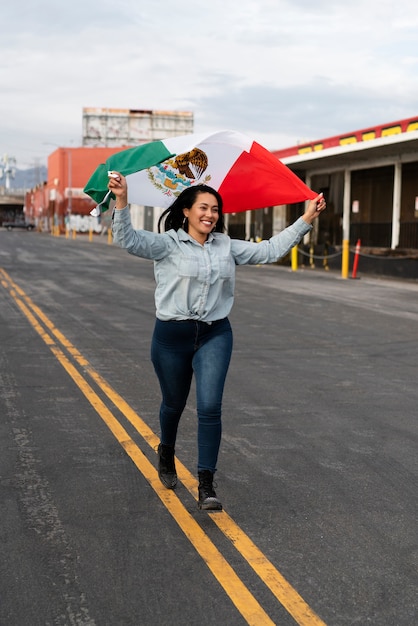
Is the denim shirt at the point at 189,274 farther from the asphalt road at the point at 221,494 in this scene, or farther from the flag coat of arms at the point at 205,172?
the asphalt road at the point at 221,494

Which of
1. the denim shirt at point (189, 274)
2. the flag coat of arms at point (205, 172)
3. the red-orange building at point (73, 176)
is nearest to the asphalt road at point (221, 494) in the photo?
the denim shirt at point (189, 274)

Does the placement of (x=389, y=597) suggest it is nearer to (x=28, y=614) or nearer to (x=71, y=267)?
(x=28, y=614)

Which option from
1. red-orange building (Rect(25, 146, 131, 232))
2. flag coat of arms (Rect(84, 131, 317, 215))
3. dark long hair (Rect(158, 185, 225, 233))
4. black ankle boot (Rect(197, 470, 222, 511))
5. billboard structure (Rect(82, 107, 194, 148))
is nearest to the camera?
black ankle boot (Rect(197, 470, 222, 511))

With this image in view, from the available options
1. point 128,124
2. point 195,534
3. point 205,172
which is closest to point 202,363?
point 195,534

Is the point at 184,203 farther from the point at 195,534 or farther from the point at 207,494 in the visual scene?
the point at 195,534

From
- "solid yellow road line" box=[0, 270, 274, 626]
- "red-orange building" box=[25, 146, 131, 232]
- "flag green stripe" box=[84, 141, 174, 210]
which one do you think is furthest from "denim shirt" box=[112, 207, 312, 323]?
"red-orange building" box=[25, 146, 131, 232]

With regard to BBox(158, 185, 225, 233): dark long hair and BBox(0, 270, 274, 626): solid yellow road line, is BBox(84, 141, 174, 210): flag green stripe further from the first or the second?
BBox(0, 270, 274, 626): solid yellow road line

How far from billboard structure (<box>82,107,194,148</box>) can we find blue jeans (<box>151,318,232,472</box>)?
112621 mm

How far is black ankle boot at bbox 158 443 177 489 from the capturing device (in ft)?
17.9

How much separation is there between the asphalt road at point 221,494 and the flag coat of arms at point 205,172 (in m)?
1.81

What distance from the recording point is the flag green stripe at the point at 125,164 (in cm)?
521

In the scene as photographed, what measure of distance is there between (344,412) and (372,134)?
2352 cm

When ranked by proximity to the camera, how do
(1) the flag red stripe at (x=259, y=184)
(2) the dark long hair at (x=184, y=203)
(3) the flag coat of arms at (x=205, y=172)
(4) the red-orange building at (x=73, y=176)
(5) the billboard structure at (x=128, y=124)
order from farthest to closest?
(5) the billboard structure at (x=128, y=124) → (4) the red-orange building at (x=73, y=176) → (1) the flag red stripe at (x=259, y=184) → (3) the flag coat of arms at (x=205, y=172) → (2) the dark long hair at (x=184, y=203)

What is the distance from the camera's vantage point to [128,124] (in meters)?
116
